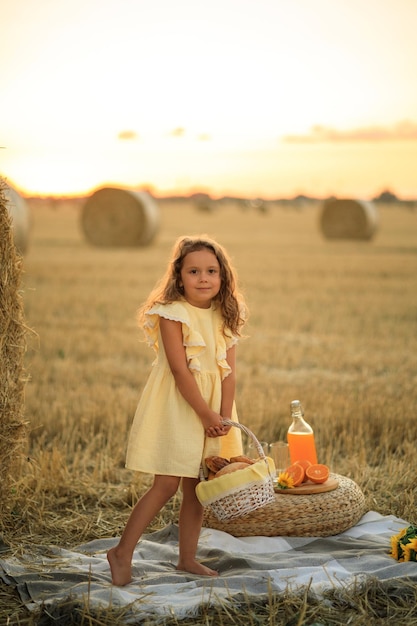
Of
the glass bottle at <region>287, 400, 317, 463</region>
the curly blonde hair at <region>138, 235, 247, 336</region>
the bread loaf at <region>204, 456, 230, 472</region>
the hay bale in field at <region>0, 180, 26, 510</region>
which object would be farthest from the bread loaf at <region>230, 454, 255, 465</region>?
the hay bale in field at <region>0, 180, 26, 510</region>

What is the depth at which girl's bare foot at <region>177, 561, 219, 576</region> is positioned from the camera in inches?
150

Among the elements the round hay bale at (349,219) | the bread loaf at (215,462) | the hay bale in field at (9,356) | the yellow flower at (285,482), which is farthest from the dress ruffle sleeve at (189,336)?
the round hay bale at (349,219)

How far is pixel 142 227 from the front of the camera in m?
22.7

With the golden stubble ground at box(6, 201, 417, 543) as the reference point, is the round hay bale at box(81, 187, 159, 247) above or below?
above

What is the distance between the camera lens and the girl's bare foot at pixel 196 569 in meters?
3.81

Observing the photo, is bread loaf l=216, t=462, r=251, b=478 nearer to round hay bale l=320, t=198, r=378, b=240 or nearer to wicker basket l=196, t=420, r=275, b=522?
wicker basket l=196, t=420, r=275, b=522

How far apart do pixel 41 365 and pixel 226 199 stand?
66.6 m

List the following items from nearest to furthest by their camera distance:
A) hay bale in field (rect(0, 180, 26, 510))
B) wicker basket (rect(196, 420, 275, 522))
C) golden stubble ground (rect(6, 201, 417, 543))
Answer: wicker basket (rect(196, 420, 275, 522)) → hay bale in field (rect(0, 180, 26, 510)) → golden stubble ground (rect(6, 201, 417, 543))

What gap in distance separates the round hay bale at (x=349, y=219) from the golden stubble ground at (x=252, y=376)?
7569mm

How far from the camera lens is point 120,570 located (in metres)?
3.66

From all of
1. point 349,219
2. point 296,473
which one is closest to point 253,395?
point 296,473

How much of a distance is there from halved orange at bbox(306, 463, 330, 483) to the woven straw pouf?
0.09 meters

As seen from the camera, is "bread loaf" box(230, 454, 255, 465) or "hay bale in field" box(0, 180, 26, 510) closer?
"bread loaf" box(230, 454, 255, 465)

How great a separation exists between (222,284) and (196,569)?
4.45 feet
